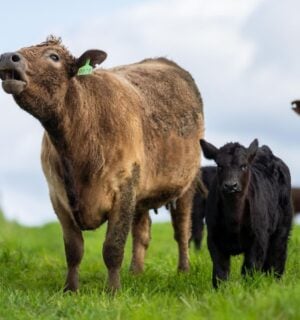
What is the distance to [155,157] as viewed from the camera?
36.4 feet

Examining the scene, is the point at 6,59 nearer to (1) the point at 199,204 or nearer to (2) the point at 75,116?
(2) the point at 75,116

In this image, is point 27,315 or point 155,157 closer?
point 27,315

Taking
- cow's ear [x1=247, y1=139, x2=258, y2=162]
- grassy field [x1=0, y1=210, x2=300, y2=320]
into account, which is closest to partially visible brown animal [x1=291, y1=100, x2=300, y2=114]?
cow's ear [x1=247, y1=139, x2=258, y2=162]

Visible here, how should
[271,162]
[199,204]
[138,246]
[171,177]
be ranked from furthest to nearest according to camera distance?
[199,204] < [138,246] < [171,177] < [271,162]

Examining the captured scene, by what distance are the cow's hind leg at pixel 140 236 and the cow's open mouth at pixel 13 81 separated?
3.89 meters

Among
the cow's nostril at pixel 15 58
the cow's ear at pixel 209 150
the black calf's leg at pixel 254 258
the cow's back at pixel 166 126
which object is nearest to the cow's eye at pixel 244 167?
the cow's ear at pixel 209 150

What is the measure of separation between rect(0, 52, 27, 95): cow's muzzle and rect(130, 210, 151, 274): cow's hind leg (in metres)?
3.90

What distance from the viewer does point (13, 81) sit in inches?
356

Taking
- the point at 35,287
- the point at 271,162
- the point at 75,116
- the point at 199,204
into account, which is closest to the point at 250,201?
the point at 271,162

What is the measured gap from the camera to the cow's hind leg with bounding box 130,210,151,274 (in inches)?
496

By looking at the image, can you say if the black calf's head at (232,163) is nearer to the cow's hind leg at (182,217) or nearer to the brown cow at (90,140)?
the brown cow at (90,140)

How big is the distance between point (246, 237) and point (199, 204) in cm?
738

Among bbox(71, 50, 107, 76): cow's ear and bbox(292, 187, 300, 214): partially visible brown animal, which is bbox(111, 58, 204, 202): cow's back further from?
bbox(292, 187, 300, 214): partially visible brown animal

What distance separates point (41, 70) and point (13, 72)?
0.36 metres
